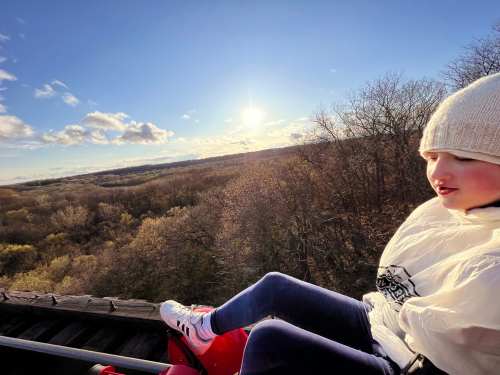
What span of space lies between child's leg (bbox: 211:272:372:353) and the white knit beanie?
0.88 m

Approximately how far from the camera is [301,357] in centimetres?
109

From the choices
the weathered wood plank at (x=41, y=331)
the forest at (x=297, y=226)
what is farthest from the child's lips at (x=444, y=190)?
the forest at (x=297, y=226)

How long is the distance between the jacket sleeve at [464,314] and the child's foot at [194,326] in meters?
1.00

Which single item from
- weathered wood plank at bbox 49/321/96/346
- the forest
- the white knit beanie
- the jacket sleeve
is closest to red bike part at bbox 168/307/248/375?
the jacket sleeve

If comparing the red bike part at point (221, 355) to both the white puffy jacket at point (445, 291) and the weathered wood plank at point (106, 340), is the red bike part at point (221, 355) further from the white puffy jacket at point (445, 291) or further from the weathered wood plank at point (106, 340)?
the weathered wood plank at point (106, 340)

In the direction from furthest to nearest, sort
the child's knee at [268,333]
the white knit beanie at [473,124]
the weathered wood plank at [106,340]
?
1. the weathered wood plank at [106,340]
2. the child's knee at [268,333]
3. the white knit beanie at [473,124]

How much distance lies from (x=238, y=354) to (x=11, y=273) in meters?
20.8

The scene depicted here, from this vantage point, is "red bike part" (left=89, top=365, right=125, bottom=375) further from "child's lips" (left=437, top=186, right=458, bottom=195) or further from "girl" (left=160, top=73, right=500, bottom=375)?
"child's lips" (left=437, top=186, right=458, bottom=195)

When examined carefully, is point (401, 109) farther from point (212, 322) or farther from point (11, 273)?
point (11, 273)

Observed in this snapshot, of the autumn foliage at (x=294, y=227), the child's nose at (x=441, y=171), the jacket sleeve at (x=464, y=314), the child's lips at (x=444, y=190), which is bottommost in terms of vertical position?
the autumn foliage at (x=294, y=227)

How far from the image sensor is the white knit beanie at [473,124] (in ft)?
2.90

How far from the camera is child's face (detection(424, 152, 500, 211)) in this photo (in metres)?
0.91

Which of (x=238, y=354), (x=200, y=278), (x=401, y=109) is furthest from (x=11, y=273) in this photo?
(x=401, y=109)

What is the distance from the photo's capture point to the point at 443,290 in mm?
868
